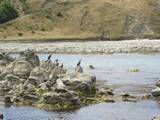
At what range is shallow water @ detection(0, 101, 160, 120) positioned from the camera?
2170 inches

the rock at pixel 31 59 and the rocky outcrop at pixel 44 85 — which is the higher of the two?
the rock at pixel 31 59

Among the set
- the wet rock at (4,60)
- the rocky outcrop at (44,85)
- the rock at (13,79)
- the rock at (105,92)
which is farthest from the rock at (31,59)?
the rock at (105,92)

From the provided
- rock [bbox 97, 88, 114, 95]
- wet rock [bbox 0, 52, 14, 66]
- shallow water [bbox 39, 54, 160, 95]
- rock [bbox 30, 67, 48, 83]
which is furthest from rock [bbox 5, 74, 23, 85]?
wet rock [bbox 0, 52, 14, 66]

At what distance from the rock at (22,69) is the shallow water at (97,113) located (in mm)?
14885

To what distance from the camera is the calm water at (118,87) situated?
55781 millimetres

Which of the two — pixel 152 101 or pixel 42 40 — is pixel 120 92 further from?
pixel 42 40

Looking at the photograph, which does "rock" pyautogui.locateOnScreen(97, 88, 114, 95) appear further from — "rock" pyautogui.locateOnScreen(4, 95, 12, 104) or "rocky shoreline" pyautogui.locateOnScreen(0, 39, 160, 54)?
"rocky shoreline" pyautogui.locateOnScreen(0, 39, 160, 54)

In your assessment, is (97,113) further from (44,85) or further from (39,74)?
(39,74)

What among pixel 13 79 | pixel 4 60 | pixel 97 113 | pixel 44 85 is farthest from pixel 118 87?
pixel 97 113

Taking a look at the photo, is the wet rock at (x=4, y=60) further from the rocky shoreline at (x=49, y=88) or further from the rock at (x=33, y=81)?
the rock at (x=33, y=81)

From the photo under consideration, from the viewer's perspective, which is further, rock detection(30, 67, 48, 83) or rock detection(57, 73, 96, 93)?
rock detection(30, 67, 48, 83)

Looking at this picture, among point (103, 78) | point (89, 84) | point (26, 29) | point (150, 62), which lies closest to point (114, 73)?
point (103, 78)

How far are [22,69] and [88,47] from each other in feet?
279

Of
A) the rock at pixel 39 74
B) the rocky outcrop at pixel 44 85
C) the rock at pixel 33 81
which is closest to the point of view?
the rocky outcrop at pixel 44 85
